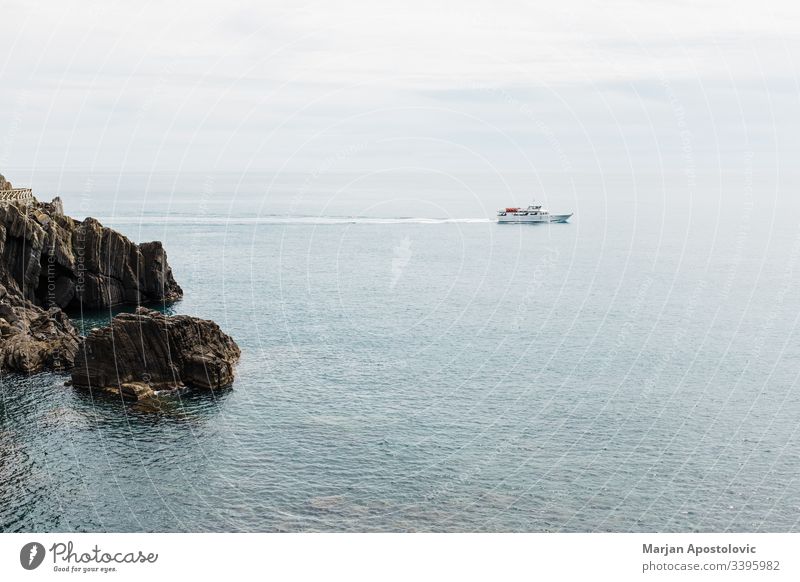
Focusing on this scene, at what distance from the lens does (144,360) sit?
10975cm

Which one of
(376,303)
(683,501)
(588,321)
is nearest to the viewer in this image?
(683,501)

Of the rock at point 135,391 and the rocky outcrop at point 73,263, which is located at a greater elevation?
the rocky outcrop at point 73,263

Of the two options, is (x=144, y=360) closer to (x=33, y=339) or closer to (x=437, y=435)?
(x=33, y=339)

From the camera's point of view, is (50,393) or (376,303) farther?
(376,303)

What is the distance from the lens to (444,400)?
109 metres

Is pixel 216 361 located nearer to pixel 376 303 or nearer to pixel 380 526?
pixel 380 526

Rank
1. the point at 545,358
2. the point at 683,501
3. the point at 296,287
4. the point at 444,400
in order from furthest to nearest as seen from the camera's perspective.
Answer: the point at 296,287 < the point at 545,358 < the point at 444,400 < the point at 683,501

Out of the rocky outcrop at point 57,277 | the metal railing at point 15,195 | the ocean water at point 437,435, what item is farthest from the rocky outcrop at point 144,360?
the metal railing at point 15,195

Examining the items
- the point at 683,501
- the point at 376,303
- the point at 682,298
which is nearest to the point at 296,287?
the point at 376,303

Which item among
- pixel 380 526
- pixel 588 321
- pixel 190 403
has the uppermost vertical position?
pixel 588 321

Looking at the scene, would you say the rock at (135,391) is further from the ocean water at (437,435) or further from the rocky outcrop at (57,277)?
the rocky outcrop at (57,277)

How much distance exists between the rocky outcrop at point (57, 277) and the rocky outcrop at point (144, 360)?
10.6m

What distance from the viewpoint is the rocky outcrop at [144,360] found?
10856 centimetres

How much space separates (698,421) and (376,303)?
271ft
